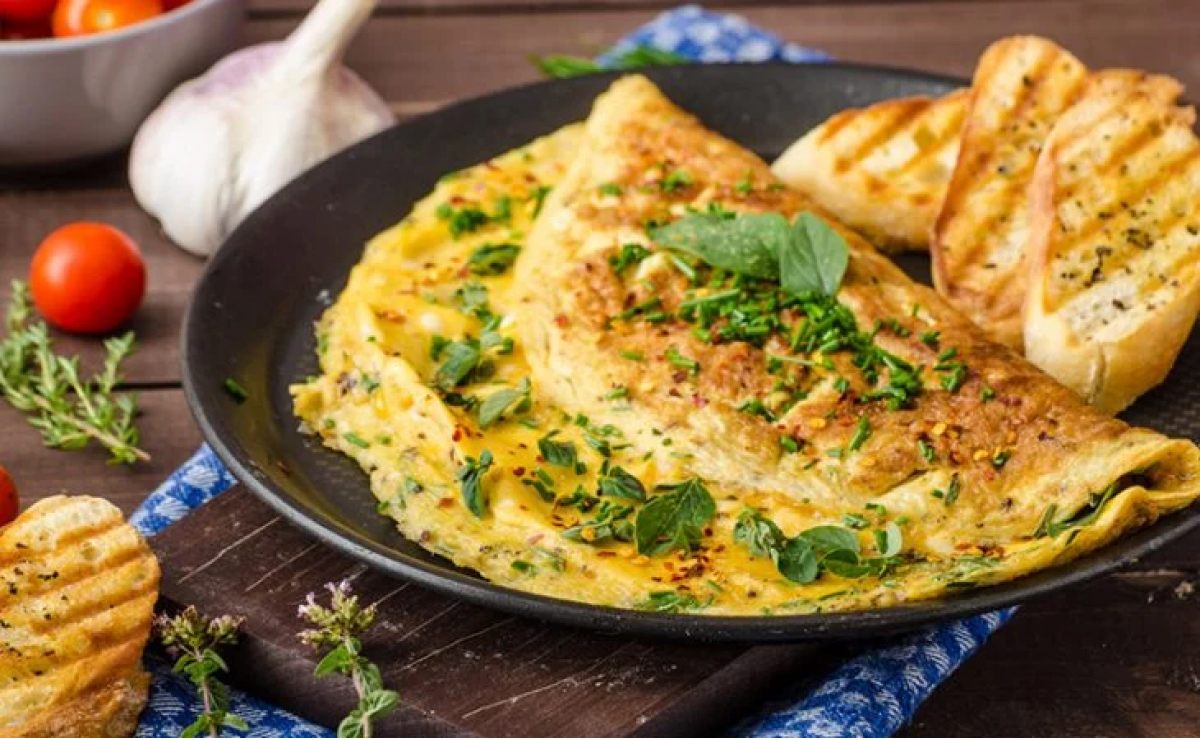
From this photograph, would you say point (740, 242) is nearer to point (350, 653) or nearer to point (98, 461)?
point (350, 653)

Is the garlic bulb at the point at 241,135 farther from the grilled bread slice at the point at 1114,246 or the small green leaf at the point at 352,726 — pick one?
the small green leaf at the point at 352,726

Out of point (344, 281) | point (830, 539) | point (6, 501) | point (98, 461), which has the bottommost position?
point (98, 461)

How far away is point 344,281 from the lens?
187 inches

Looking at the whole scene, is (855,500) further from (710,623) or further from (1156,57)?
(1156,57)

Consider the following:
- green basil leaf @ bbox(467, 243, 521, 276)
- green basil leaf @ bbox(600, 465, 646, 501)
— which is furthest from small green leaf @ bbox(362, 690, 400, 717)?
green basil leaf @ bbox(467, 243, 521, 276)

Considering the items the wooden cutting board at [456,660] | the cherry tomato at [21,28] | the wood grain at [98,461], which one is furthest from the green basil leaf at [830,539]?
the cherry tomato at [21,28]

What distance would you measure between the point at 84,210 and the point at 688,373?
2.57 m

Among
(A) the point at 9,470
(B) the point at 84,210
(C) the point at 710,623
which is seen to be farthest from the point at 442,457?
(B) the point at 84,210

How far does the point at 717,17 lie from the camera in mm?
6336

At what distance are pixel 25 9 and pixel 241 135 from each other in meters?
0.89

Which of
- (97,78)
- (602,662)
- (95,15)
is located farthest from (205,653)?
(95,15)

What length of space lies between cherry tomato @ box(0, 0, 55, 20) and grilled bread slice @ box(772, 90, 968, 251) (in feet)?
7.92

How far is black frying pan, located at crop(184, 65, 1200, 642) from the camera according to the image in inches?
131

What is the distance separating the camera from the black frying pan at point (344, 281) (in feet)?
10.9
